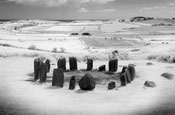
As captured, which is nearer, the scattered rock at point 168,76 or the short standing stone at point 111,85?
the short standing stone at point 111,85

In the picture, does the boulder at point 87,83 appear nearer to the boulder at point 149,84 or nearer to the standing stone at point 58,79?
the standing stone at point 58,79

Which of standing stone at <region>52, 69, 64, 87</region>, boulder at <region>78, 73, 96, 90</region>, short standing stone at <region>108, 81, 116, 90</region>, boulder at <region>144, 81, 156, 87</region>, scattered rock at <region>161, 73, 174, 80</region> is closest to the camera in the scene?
boulder at <region>78, 73, 96, 90</region>

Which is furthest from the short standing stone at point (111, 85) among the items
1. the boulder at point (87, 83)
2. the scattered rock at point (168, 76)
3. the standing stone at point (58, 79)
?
the scattered rock at point (168, 76)

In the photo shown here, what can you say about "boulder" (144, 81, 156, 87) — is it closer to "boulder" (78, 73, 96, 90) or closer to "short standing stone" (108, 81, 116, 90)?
"short standing stone" (108, 81, 116, 90)

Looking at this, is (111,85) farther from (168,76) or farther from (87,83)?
(168,76)

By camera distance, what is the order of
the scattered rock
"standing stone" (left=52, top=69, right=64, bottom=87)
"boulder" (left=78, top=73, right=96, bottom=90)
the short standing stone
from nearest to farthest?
"boulder" (left=78, top=73, right=96, bottom=90), the short standing stone, "standing stone" (left=52, top=69, right=64, bottom=87), the scattered rock

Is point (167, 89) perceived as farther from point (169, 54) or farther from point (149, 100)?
point (169, 54)

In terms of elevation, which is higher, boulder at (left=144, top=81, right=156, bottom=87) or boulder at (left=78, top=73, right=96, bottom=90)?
boulder at (left=78, top=73, right=96, bottom=90)

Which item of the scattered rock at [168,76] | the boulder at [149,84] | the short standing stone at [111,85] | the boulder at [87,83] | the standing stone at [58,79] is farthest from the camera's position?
the scattered rock at [168,76]

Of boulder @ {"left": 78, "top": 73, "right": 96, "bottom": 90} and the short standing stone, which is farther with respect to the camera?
the short standing stone

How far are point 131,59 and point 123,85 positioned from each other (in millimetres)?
9001

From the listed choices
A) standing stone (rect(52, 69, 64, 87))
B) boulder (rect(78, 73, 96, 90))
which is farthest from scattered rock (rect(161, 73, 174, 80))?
standing stone (rect(52, 69, 64, 87))

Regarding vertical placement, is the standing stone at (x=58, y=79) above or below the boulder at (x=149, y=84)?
above

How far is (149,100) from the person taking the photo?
12.9 meters
